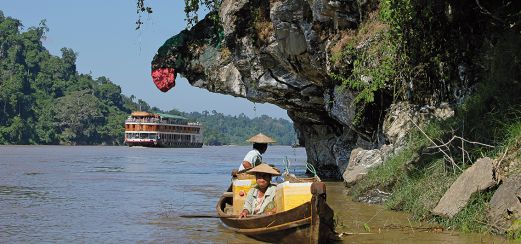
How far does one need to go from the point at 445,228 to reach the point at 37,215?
7.38 meters

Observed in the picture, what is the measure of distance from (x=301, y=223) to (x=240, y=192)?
103 inches

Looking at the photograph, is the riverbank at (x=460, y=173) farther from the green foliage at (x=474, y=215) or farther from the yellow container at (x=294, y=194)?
the yellow container at (x=294, y=194)

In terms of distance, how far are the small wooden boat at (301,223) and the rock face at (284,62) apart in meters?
7.61

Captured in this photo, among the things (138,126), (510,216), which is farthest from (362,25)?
(138,126)

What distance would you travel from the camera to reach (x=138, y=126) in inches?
3541

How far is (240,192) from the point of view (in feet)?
34.0

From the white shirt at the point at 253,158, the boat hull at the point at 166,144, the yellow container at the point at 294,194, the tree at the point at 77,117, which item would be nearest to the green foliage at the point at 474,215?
the yellow container at the point at 294,194

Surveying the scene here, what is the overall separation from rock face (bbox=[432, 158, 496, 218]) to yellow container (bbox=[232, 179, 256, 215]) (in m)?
2.82

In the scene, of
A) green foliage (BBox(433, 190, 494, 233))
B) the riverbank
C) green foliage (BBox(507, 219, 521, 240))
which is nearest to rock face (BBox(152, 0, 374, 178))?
the riverbank

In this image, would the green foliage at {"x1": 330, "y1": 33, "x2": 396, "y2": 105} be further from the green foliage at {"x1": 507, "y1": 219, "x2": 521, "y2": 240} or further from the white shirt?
the green foliage at {"x1": 507, "y1": 219, "x2": 521, "y2": 240}

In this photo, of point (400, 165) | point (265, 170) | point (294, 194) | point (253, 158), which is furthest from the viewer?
point (400, 165)

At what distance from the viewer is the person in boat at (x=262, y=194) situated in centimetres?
882

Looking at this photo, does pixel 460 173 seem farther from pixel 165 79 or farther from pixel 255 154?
pixel 165 79

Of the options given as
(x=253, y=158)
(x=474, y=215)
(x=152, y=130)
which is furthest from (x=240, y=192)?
(x=152, y=130)
